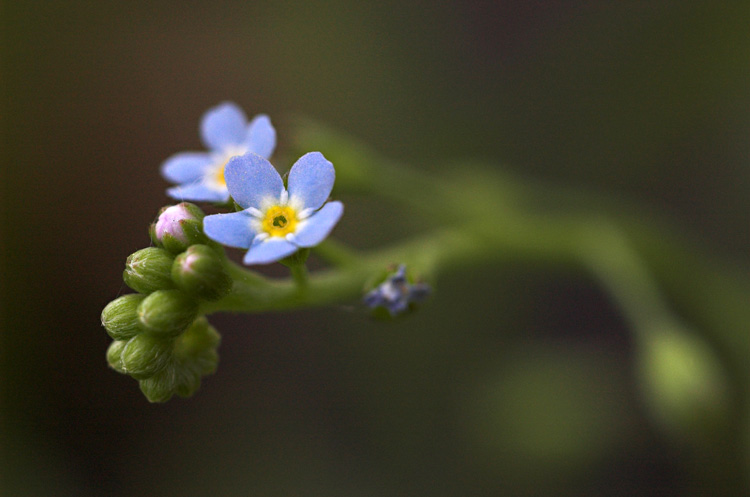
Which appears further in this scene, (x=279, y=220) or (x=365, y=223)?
(x=365, y=223)

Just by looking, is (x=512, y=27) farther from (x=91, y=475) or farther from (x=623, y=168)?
(x=91, y=475)

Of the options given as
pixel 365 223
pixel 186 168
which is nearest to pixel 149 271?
pixel 186 168

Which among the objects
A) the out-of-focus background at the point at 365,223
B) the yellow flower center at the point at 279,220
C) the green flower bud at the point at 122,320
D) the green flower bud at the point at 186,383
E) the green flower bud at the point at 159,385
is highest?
the out-of-focus background at the point at 365,223

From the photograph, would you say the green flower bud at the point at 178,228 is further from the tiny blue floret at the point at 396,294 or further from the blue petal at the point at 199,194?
the tiny blue floret at the point at 396,294

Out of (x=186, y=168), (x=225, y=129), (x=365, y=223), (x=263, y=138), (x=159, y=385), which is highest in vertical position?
(x=365, y=223)

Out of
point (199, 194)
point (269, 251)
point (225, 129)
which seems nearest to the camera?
point (269, 251)

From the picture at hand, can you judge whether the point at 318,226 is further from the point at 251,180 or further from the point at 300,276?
the point at 300,276

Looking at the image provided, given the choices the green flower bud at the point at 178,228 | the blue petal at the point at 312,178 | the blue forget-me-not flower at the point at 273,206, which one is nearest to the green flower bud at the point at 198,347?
the green flower bud at the point at 178,228

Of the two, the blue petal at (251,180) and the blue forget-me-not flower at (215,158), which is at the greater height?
the blue forget-me-not flower at (215,158)
